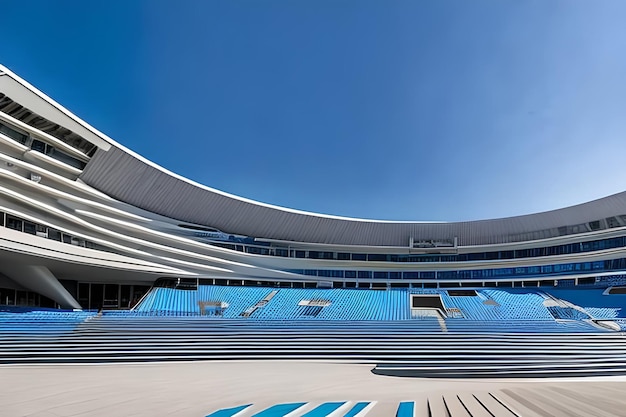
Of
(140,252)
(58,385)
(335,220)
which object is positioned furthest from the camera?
(335,220)

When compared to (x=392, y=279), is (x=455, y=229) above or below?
above

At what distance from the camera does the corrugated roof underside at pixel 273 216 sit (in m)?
36.7

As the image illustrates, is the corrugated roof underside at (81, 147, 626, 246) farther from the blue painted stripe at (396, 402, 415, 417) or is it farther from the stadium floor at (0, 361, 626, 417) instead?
the blue painted stripe at (396, 402, 415, 417)

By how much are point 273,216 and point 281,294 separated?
31.8 ft

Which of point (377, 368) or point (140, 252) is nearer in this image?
point (377, 368)

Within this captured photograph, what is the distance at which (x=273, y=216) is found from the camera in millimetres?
46938

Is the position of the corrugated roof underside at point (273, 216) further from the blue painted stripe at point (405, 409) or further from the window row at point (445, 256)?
the blue painted stripe at point (405, 409)

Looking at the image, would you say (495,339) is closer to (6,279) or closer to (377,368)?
(377,368)

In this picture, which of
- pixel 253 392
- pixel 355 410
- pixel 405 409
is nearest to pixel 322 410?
pixel 355 410

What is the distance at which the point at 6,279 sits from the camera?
112ft

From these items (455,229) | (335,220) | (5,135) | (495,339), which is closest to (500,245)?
(455,229)

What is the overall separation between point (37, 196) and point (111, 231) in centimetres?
617

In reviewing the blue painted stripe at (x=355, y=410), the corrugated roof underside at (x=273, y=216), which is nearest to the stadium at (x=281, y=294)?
the blue painted stripe at (x=355, y=410)

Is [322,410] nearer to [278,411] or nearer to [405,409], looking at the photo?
[278,411]
